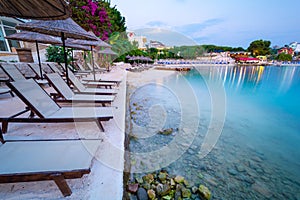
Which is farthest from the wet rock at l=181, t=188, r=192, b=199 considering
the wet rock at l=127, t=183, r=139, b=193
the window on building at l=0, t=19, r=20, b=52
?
the window on building at l=0, t=19, r=20, b=52

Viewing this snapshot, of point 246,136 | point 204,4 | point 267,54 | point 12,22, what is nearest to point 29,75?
point 12,22

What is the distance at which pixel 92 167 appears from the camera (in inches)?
62.9

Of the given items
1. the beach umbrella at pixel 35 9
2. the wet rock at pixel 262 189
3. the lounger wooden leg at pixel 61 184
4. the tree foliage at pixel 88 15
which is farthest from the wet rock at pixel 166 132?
the tree foliage at pixel 88 15

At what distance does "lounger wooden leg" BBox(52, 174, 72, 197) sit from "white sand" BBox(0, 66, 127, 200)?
0.05m

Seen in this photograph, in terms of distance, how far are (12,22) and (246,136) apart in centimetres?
1494

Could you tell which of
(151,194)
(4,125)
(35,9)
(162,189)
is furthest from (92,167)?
(35,9)

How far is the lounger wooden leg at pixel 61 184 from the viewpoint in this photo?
3.72ft

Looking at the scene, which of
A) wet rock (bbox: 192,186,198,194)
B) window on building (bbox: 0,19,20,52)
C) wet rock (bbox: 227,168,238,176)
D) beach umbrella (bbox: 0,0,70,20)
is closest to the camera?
beach umbrella (bbox: 0,0,70,20)

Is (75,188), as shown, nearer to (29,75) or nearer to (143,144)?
(143,144)

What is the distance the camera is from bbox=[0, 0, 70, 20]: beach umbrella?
1425mm

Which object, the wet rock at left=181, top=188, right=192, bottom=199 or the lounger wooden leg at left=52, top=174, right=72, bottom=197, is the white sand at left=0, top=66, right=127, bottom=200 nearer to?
the lounger wooden leg at left=52, top=174, right=72, bottom=197

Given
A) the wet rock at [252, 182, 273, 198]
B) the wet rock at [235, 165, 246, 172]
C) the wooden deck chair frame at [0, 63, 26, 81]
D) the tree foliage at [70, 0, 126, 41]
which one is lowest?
the wet rock at [252, 182, 273, 198]

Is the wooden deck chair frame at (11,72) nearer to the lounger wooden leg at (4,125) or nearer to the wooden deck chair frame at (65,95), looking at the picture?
the wooden deck chair frame at (65,95)

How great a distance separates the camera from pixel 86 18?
1025 cm
